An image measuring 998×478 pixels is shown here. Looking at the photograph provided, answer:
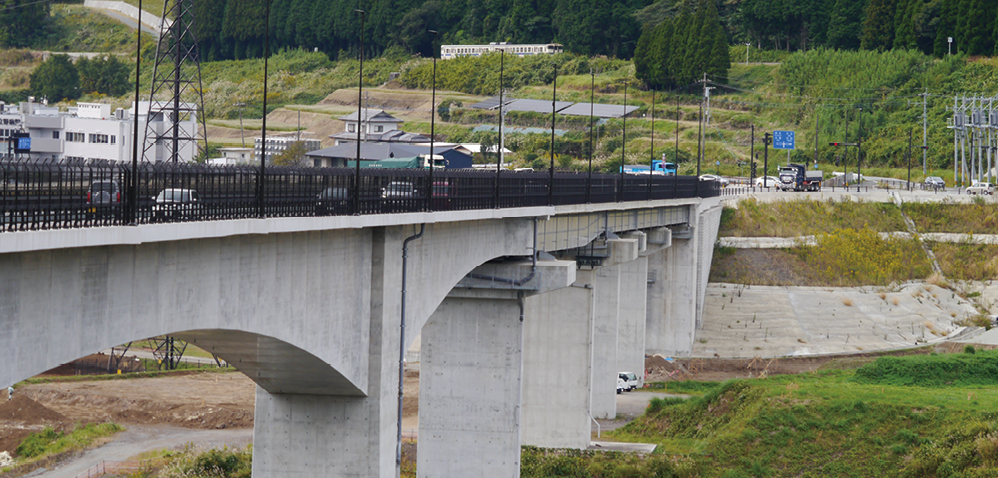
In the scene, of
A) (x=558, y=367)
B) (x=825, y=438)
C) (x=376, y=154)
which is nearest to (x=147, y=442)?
(x=558, y=367)

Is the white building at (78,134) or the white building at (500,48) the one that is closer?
the white building at (78,134)

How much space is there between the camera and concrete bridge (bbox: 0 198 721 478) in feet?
48.7

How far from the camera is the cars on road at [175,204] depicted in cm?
1639

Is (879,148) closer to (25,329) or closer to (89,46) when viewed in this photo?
(25,329)

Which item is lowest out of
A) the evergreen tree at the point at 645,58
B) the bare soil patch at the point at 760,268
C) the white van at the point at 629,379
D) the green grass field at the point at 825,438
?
the white van at the point at 629,379

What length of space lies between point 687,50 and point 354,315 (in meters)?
119

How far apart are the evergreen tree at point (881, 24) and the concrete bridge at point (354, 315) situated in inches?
3837

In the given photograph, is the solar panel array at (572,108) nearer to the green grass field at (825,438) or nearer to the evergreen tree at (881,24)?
the evergreen tree at (881,24)

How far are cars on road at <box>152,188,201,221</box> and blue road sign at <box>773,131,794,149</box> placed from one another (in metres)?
92.1

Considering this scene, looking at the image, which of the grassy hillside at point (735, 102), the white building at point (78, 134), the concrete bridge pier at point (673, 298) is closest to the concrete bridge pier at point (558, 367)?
the concrete bridge pier at point (673, 298)

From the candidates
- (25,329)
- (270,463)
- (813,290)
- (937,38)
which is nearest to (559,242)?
(270,463)

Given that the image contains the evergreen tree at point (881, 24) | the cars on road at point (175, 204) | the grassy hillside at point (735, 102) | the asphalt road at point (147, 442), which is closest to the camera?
the cars on road at point (175, 204)

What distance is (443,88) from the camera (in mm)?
158250

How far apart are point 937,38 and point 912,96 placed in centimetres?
1114
